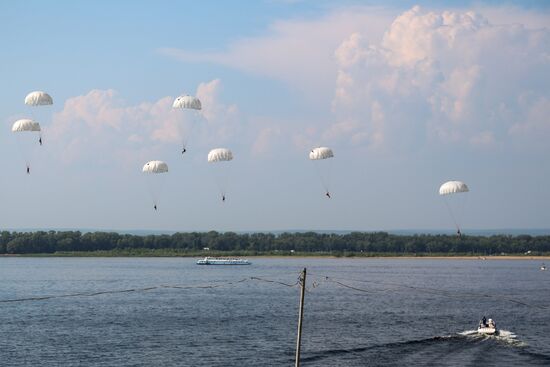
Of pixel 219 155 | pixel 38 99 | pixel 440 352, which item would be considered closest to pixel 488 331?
pixel 440 352

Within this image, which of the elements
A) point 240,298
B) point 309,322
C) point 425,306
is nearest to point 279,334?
point 309,322

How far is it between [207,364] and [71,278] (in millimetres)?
115759

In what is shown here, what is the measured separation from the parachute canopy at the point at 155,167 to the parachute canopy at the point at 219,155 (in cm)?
590

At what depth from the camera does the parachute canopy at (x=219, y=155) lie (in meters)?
91.8

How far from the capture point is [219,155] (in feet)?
304

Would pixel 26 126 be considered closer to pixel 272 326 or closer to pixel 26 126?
pixel 26 126

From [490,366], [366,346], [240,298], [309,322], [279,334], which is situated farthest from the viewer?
[240,298]

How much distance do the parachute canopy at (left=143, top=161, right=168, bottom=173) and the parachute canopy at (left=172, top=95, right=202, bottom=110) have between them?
10.8 m

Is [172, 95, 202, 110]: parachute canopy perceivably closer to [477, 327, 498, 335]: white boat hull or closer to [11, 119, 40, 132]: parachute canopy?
[11, 119, 40, 132]: parachute canopy

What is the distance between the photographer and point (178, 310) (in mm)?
105250

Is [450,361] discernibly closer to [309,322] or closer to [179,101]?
[309,322]

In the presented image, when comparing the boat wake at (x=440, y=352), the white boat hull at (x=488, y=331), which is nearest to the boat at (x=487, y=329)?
the white boat hull at (x=488, y=331)

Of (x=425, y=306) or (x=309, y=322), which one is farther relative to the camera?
(x=425, y=306)

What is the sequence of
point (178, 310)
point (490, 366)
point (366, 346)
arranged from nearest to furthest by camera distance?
1. point (490, 366)
2. point (366, 346)
3. point (178, 310)
